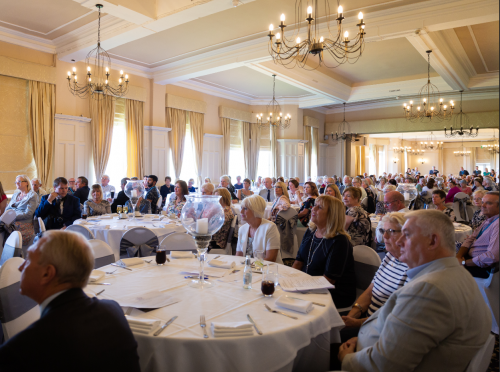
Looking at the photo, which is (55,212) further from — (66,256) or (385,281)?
(385,281)

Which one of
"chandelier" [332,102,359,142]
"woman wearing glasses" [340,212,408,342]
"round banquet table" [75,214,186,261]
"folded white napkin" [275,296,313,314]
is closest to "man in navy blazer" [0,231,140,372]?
"folded white napkin" [275,296,313,314]

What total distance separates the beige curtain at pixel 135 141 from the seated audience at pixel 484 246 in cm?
839

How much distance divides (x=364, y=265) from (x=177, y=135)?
938 centimetres

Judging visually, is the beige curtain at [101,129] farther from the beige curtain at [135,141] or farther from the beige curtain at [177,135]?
the beige curtain at [177,135]

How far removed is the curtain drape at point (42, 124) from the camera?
7984 mm

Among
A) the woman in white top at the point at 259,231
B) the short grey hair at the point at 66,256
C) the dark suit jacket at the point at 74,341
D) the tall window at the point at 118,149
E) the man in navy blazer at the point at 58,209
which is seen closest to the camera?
the dark suit jacket at the point at 74,341

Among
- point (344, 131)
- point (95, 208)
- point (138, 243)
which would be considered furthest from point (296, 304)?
point (344, 131)

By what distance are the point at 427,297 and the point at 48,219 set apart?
5408mm

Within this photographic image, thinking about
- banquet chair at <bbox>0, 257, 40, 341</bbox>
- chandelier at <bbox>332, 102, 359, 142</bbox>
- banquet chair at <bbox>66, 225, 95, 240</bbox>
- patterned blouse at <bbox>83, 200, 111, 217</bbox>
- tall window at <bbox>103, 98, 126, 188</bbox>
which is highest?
chandelier at <bbox>332, 102, 359, 142</bbox>

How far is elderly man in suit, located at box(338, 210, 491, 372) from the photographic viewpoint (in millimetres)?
1416

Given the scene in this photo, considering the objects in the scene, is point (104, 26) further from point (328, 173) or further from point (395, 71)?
point (328, 173)

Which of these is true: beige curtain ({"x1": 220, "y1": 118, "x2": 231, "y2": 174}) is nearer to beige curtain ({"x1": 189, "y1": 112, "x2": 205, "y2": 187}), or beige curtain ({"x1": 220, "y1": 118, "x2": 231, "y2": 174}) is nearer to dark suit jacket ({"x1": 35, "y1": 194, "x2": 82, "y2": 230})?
beige curtain ({"x1": 189, "y1": 112, "x2": 205, "y2": 187})

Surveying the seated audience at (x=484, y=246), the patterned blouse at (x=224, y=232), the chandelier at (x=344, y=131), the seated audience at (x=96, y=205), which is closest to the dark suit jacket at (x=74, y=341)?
the patterned blouse at (x=224, y=232)

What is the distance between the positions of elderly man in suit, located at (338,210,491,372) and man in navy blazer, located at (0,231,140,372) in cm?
108
